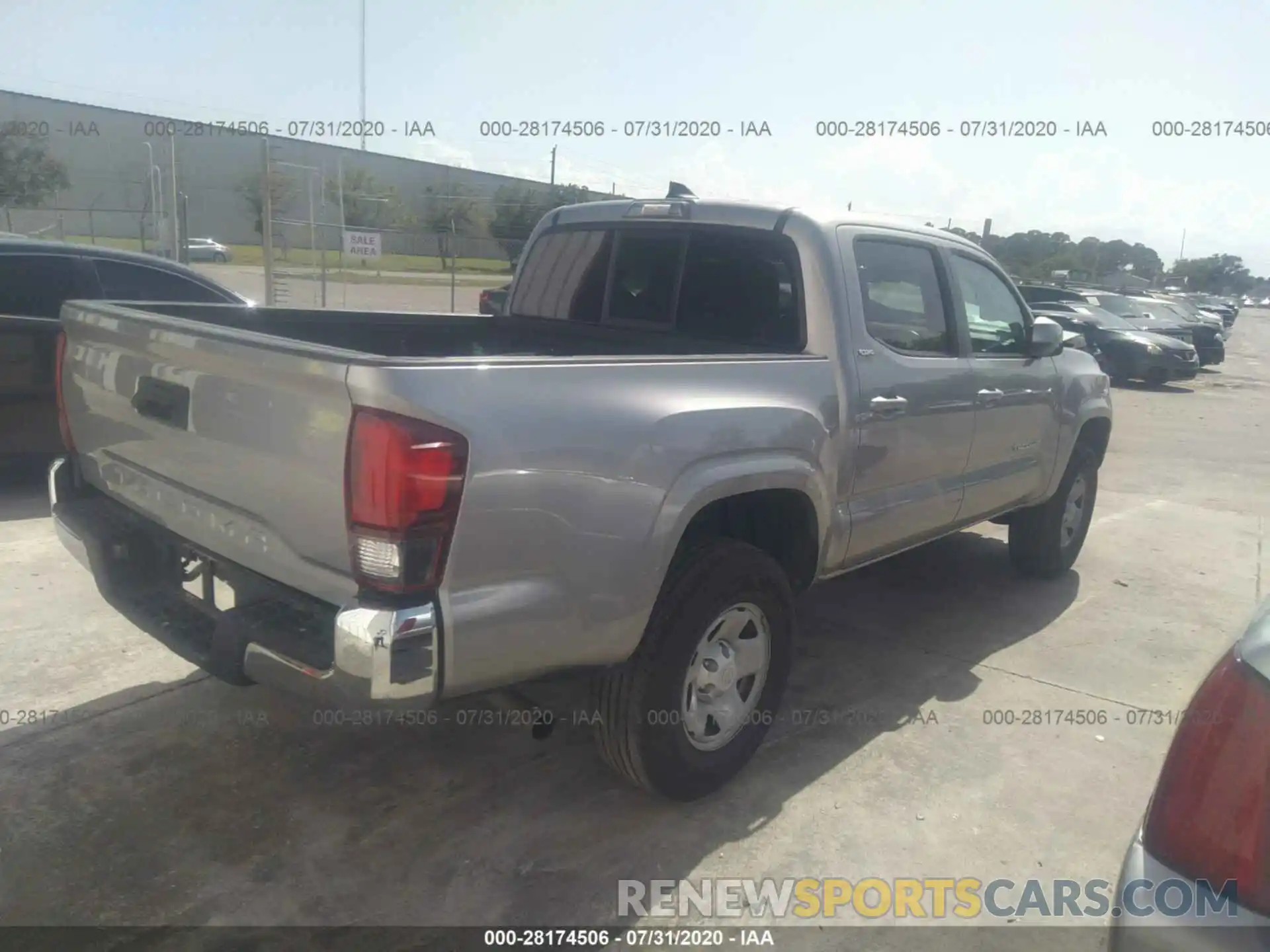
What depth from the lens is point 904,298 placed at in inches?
164

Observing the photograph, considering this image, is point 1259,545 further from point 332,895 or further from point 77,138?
point 77,138

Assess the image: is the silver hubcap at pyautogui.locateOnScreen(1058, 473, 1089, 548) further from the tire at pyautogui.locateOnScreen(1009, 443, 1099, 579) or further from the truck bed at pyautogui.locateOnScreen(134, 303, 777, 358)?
the truck bed at pyautogui.locateOnScreen(134, 303, 777, 358)

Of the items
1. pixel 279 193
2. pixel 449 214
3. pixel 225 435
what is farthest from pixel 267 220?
pixel 225 435

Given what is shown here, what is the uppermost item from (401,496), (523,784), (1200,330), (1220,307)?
(1220,307)

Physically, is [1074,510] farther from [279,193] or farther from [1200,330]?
[1200,330]

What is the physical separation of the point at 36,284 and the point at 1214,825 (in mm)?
6728

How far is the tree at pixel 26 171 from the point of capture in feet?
98.1

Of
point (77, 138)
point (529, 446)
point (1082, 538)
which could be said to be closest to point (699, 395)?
point (529, 446)

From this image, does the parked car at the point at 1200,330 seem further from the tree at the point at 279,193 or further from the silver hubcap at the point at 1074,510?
the silver hubcap at the point at 1074,510

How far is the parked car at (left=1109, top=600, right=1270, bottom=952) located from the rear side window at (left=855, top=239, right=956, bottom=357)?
88.9 inches

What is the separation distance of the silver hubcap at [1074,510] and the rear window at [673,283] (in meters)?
2.85

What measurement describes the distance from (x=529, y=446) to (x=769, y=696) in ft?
5.17

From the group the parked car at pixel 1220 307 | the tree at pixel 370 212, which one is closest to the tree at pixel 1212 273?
the parked car at pixel 1220 307

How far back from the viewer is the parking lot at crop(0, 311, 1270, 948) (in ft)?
9.31
